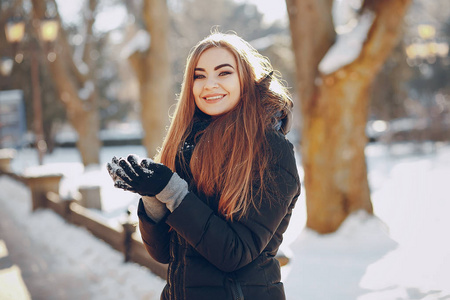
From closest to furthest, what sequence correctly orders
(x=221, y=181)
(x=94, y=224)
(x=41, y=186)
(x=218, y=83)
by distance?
1. (x=221, y=181)
2. (x=218, y=83)
3. (x=94, y=224)
4. (x=41, y=186)

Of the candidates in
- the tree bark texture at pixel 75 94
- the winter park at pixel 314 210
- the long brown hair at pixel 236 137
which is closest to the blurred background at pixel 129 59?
the tree bark texture at pixel 75 94

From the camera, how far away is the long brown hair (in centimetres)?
184

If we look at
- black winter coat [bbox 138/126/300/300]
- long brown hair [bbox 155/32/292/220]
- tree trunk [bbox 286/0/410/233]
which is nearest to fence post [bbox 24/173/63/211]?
tree trunk [bbox 286/0/410/233]

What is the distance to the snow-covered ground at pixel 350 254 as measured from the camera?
467 cm

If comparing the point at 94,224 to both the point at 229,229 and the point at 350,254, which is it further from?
the point at 229,229

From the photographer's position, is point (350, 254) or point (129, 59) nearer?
point (350, 254)

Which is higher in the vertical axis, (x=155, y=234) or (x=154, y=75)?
(x=154, y=75)

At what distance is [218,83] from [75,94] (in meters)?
16.5

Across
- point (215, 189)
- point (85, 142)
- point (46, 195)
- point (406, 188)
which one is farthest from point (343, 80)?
point (85, 142)

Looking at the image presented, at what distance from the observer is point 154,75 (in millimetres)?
Result: 10906

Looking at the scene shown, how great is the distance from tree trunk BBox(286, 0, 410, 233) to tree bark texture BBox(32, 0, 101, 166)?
1189cm

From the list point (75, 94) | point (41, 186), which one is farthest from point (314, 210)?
point (75, 94)

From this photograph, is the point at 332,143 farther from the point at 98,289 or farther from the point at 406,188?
the point at 406,188

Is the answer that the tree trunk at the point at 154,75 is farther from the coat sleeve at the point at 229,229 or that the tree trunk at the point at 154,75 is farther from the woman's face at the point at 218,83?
the coat sleeve at the point at 229,229
